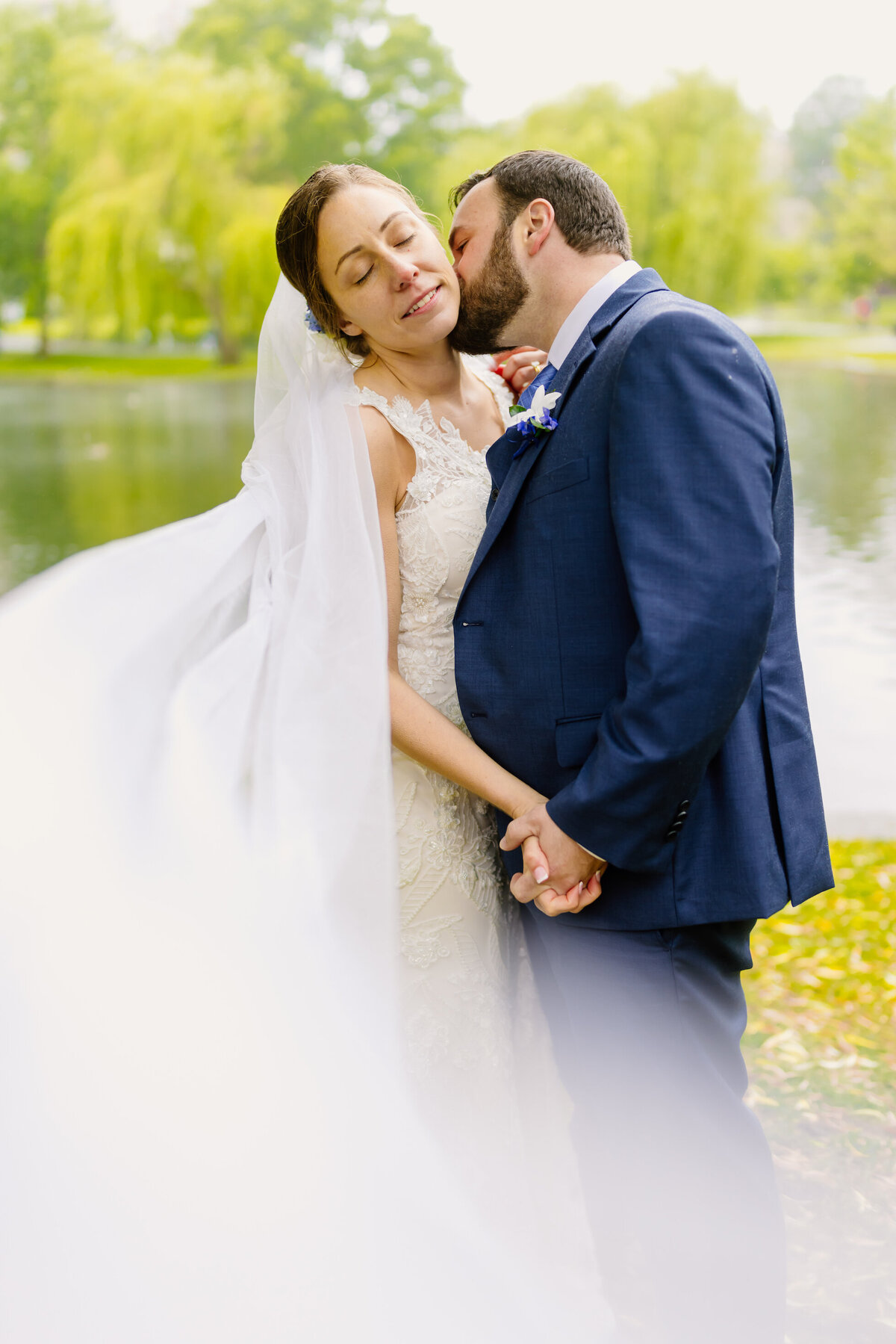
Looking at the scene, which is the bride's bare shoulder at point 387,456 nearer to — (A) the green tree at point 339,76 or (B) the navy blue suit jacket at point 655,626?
(B) the navy blue suit jacket at point 655,626

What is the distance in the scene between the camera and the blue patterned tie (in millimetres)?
1531

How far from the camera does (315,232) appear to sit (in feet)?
5.75

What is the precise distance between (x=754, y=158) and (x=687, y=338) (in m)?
5.60

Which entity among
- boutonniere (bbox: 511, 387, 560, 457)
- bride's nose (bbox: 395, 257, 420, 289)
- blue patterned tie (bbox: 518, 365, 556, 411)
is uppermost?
bride's nose (bbox: 395, 257, 420, 289)

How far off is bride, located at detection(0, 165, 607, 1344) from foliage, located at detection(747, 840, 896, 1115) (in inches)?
42.2

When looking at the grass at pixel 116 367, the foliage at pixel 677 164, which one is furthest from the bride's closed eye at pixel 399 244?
the grass at pixel 116 367

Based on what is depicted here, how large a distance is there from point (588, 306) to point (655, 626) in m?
0.59

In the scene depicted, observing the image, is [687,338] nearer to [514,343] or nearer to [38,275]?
[514,343]

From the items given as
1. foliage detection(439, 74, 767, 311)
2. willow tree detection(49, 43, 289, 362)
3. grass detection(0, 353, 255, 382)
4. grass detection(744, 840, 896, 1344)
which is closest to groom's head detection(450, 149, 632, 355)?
grass detection(744, 840, 896, 1344)

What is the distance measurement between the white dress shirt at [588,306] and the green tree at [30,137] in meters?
6.39

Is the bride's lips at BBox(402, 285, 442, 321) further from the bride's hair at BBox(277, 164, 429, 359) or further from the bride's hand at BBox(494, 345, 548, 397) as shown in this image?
the bride's hand at BBox(494, 345, 548, 397)

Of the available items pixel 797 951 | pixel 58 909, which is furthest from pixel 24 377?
pixel 58 909

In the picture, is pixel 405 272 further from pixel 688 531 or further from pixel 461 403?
pixel 688 531

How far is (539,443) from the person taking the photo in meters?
1.51
